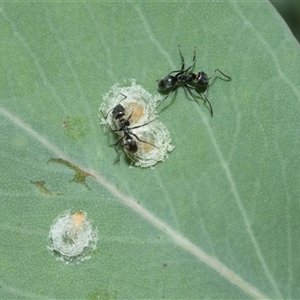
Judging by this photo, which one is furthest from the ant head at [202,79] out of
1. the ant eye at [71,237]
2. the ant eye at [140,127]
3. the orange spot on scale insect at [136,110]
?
the ant eye at [71,237]

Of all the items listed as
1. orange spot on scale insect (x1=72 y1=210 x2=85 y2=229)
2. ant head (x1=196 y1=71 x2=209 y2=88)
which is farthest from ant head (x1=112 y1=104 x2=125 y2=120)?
orange spot on scale insect (x1=72 y1=210 x2=85 y2=229)

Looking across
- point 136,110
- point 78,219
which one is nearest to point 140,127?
point 136,110

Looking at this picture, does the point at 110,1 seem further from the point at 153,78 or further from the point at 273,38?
the point at 273,38

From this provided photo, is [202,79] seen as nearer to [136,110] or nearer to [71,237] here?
[136,110]

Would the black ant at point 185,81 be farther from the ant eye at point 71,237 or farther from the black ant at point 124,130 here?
the ant eye at point 71,237

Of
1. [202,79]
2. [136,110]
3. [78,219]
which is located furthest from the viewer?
[136,110]

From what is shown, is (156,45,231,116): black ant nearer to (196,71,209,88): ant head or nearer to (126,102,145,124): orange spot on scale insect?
(196,71,209,88): ant head
